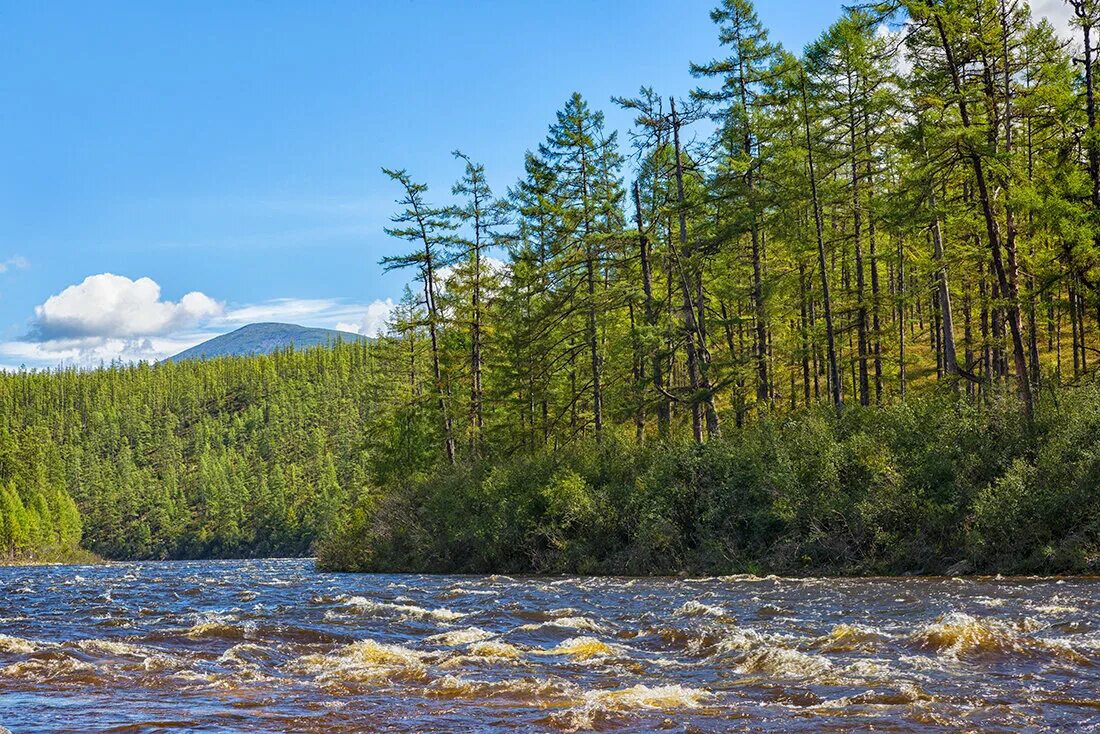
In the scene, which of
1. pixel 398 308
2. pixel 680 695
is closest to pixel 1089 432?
pixel 680 695

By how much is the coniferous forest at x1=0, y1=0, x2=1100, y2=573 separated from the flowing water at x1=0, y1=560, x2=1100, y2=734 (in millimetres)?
3613

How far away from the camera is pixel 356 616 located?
54.2ft

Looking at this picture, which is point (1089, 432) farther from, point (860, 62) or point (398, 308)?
point (398, 308)

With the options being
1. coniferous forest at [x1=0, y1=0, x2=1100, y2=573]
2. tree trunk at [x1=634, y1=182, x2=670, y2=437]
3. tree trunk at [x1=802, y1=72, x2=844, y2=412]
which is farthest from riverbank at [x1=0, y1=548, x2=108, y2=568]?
tree trunk at [x1=802, y1=72, x2=844, y2=412]

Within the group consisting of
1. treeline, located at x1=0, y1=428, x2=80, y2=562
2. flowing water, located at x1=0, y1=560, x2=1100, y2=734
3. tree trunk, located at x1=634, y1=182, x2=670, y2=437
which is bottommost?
treeline, located at x1=0, y1=428, x2=80, y2=562

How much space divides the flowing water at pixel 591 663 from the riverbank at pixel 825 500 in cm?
198

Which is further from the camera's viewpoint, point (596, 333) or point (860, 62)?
point (596, 333)

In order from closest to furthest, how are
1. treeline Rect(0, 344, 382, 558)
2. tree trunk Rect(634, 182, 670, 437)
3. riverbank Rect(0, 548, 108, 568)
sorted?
1. tree trunk Rect(634, 182, 670, 437)
2. riverbank Rect(0, 548, 108, 568)
3. treeline Rect(0, 344, 382, 558)

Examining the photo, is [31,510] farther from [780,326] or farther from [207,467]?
[780,326]

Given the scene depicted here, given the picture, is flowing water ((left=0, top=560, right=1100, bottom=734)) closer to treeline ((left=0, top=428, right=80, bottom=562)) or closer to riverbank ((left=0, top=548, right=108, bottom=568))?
riverbank ((left=0, top=548, right=108, bottom=568))

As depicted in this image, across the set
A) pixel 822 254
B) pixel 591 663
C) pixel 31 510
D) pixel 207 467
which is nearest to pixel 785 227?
pixel 822 254

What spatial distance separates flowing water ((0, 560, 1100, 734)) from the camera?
7871 millimetres

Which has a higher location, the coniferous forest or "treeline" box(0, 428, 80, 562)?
the coniferous forest

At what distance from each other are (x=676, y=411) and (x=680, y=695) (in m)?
25.4
